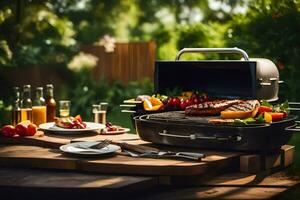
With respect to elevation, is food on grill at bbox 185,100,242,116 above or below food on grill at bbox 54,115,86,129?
above

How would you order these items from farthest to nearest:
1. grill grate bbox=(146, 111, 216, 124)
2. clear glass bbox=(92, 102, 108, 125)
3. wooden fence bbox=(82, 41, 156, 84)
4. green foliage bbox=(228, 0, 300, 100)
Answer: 1. wooden fence bbox=(82, 41, 156, 84)
2. green foliage bbox=(228, 0, 300, 100)
3. clear glass bbox=(92, 102, 108, 125)
4. grill grate bbox=(146, 111, 216, 124)

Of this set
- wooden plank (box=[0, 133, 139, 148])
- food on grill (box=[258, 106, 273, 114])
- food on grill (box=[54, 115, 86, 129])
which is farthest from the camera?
food on grill (box=[54, 115, 86, 129])

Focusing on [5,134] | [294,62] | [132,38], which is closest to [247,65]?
[5,134]

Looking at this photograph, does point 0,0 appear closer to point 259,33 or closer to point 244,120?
point 259,33

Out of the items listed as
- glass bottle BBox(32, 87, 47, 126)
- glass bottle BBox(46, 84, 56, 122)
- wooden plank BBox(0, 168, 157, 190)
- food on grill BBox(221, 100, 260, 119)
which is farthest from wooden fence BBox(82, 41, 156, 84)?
wooden plank BBox(0, 168, 157, 190)

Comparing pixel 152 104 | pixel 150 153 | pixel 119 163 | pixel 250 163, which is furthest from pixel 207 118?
pixel 119 163

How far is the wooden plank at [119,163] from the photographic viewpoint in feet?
14.4

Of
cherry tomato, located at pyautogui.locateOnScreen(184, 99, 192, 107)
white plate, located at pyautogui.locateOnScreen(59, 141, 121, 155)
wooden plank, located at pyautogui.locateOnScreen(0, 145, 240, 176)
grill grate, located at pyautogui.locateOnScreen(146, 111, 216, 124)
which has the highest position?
cherry tomato, located at pyautogui.locateOnScreen(184, 99, 192, 107)

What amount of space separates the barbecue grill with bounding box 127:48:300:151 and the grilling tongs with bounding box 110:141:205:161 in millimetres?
221

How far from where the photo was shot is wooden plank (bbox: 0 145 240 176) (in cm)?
439

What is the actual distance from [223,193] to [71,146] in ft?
4.67

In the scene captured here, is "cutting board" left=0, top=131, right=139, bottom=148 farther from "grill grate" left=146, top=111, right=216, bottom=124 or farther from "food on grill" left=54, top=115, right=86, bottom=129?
"grill grate" left=146, top=111, right=216, bottom=124

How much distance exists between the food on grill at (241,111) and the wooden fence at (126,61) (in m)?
10.4

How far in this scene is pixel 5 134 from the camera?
19.0 feet
